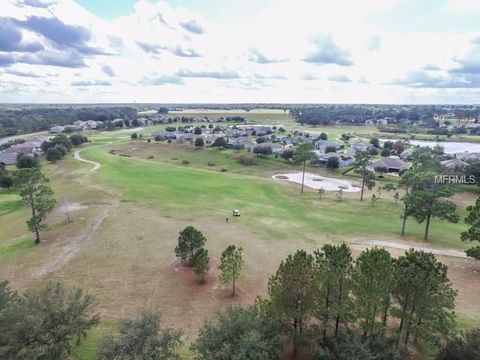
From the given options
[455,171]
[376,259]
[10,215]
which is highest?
[376,259]

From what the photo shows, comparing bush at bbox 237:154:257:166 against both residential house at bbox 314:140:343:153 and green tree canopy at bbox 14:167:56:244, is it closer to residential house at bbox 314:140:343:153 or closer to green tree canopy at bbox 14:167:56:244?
residential house at bbox 314:140:343:153

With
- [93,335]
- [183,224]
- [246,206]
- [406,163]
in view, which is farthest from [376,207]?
[93,335]

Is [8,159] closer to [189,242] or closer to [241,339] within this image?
[189,242]

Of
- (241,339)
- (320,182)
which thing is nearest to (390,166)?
(320,182)

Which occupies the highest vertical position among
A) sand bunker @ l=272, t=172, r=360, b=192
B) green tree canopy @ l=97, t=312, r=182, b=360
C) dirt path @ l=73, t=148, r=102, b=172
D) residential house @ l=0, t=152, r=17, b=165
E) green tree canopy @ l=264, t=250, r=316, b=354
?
green tree canopy @ l=264, t=250, r=316, b=354

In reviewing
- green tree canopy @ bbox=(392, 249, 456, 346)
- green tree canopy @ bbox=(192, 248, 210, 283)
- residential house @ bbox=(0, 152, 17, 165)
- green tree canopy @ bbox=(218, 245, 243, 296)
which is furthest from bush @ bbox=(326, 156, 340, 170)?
residential house @ bbox=(0, 152, 17, 165)

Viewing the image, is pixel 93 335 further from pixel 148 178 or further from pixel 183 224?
pixel 148 178

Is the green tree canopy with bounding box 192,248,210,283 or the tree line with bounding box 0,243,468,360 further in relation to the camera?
the green tree canopy with bounding box 192,248,210,283
